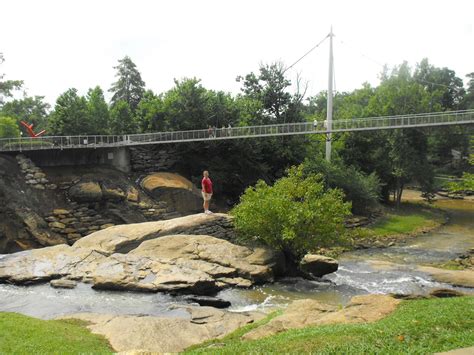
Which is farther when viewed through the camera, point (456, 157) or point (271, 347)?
point (456, 157)

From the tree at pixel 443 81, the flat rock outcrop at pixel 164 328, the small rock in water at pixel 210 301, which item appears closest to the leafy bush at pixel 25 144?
the small rock in water at pixel 210 301

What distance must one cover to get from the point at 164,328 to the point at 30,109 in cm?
7497

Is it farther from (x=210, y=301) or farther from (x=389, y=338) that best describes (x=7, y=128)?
(x=389, y=338)

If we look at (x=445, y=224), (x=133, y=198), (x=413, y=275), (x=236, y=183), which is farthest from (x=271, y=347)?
(x=445, y=224)

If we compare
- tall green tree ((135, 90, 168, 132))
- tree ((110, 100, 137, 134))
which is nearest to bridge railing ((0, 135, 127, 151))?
tall green tree ((135, 90, 168, 132))

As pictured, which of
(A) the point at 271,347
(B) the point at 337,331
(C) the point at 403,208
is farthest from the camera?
(C) the point at 403,208

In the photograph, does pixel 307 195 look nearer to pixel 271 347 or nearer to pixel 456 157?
pixel 271 347

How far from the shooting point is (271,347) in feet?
29.6

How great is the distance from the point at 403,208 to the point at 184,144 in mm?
25396

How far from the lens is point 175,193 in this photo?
35.5 meters

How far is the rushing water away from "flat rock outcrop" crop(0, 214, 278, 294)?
0.54 metres

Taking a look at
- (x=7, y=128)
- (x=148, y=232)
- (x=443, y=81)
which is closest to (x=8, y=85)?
(x=7, y=128)

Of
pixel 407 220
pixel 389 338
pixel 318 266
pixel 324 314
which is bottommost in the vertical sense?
pixel 407 220

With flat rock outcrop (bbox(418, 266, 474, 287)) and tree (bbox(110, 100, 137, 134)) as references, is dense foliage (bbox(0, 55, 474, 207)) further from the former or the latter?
flat rock outcrop (bbox(418, 266, 474, 287))
